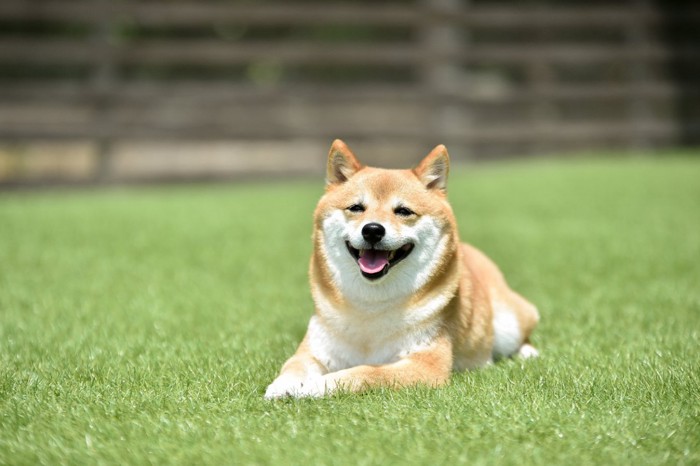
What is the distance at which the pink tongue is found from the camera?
10.2 feet

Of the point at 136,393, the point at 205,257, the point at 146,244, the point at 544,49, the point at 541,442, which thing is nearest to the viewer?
the point at 541,442

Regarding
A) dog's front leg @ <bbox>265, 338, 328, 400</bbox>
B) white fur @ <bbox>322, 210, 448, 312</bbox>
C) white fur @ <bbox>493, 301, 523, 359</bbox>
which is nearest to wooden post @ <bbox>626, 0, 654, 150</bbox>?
white fur @ <bbox>493, 301, 523, 359</bbox>

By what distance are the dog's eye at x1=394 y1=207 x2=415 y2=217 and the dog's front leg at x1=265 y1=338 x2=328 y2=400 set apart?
24.4 inches

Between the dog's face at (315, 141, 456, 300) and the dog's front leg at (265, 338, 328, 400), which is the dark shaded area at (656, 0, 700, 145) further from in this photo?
the dog's front leg at (265, 338, 328, 400)

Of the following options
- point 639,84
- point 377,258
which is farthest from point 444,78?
point 377,258

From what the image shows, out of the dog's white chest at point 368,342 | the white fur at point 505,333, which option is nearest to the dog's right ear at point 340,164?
the dog's white chest at point 368,342

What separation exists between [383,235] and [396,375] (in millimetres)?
493

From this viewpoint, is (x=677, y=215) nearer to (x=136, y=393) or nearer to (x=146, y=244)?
(x=146, y=244)

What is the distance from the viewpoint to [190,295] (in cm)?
503

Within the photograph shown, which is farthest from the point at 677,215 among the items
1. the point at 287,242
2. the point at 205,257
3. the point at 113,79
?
the point at 113,79

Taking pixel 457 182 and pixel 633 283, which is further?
pixel 457 182

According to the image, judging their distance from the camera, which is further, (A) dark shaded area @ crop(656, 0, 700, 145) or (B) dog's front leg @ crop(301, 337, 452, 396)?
(A) dark shaded area @ crop(656, 0, 700, 145)

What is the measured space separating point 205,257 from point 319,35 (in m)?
10.5

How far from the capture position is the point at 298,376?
309 cm
